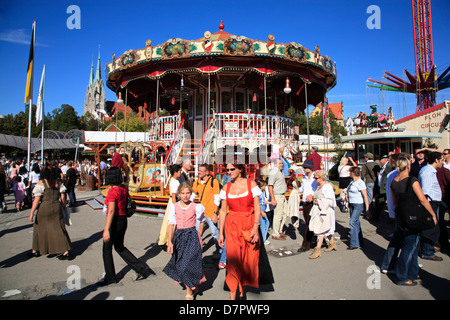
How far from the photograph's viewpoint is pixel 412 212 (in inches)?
156

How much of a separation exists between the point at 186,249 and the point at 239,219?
804mm

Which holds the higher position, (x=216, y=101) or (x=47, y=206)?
(x=216, y=101)

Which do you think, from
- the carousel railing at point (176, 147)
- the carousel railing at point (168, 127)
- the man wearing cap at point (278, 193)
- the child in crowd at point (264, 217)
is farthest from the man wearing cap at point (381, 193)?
the carousel railing at point (168, 127)

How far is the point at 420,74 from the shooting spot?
39.9 m

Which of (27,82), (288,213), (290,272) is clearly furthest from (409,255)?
(27,82)

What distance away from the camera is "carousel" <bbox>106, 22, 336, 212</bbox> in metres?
11.7

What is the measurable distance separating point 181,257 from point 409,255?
3.30m

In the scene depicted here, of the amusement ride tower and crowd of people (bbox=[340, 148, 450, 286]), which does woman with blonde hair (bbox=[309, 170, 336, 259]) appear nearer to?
crowd of people (bbox=[340, 148, 450, 286])

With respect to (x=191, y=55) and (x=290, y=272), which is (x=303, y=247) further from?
(x=191, y=55)

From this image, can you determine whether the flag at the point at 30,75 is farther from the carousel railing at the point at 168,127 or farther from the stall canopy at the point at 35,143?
the stall canopy at the point at 35,143

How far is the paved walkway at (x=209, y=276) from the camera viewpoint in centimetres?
386

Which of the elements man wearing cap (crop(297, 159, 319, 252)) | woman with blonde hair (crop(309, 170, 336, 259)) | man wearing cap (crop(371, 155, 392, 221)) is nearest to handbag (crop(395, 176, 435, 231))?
woman with blonde hair (crop(309, 170, 336, 259))

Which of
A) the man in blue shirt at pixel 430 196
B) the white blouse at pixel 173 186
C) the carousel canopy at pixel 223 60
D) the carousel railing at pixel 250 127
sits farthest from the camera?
the carousel railing at pixel 250 127

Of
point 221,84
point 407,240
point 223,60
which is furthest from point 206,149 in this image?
point 407,240
